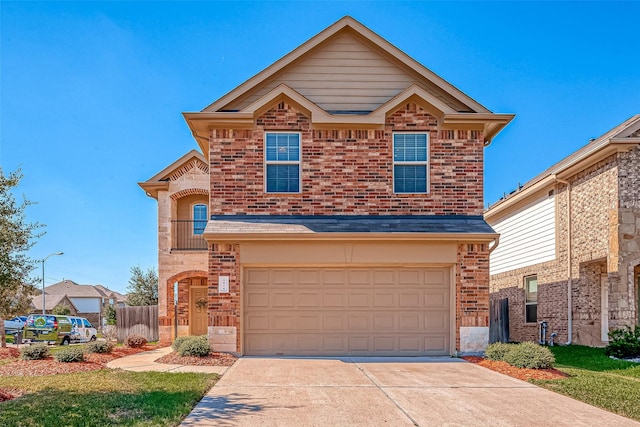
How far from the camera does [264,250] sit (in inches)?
536

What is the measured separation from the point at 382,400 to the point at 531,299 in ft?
46.5

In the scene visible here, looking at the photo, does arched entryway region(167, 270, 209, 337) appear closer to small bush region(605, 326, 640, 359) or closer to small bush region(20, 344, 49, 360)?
small bush region(20, 344, 49, 360)

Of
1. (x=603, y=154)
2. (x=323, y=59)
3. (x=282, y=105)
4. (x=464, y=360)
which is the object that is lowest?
(x=464, y=360)

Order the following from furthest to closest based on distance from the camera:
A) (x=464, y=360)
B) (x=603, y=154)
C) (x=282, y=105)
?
(x=603, y=154), (x=282, y=105), (x=464, y=360)

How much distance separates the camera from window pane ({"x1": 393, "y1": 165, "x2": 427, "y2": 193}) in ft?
47.2

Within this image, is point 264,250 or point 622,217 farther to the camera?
point 622,217

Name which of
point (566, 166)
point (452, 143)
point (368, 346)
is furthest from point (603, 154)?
point (368, 346)

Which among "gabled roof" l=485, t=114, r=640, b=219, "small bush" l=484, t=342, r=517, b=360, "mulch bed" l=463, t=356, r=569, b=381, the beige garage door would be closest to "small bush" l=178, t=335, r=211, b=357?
the beige garage door

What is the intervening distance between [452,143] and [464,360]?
5.41 metres

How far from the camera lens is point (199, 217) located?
2133cm

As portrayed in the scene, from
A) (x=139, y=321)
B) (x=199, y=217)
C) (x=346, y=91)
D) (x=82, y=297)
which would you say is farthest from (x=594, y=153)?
(x=82, y=297)

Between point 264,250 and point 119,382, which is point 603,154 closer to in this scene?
point 264,250

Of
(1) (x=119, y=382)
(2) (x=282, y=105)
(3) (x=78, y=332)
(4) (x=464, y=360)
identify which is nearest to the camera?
(1) (x=119, y=382)

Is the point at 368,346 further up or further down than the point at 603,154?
further down
